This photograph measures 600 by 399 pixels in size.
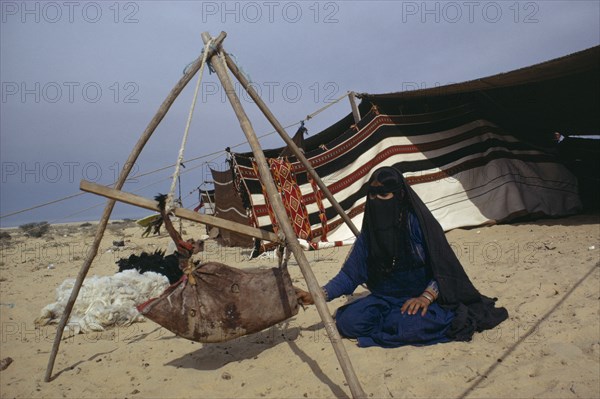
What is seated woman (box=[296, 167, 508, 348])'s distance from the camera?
2.87 m

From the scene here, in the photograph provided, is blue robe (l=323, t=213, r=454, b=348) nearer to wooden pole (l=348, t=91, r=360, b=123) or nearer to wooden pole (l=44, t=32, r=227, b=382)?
wooden pole (l=44, t=32, r=227, b=382)

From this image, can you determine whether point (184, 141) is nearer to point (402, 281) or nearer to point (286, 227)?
point (286, 227)

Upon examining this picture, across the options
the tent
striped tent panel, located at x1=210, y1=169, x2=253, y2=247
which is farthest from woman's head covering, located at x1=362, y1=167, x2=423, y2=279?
striped tent panel, located at x1=210, y1=169, x2=253, y2=247

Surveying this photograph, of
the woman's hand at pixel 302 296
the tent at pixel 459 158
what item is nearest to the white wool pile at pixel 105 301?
the woman's hand at pixel 302 296

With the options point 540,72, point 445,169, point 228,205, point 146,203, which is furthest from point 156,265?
point 540,72

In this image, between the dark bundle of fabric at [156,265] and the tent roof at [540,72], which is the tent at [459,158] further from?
the dark bundle of fabric at [156,265]

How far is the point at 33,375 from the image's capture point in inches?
126

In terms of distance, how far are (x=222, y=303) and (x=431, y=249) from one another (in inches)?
61.2

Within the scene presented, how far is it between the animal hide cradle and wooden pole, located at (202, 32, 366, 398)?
1.50 feet

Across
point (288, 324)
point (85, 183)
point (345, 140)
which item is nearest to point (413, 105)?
point (345, 140)

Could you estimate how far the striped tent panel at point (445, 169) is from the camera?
6.88 m

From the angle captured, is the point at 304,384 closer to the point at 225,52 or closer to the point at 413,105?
the point at 225,52

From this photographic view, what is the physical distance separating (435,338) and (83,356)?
2.97 m

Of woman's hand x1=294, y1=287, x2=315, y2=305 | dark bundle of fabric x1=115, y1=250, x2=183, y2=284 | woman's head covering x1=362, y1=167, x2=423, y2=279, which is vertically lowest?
dark bundle of fabric x1=115, y1=250, x2=183, y2=284
